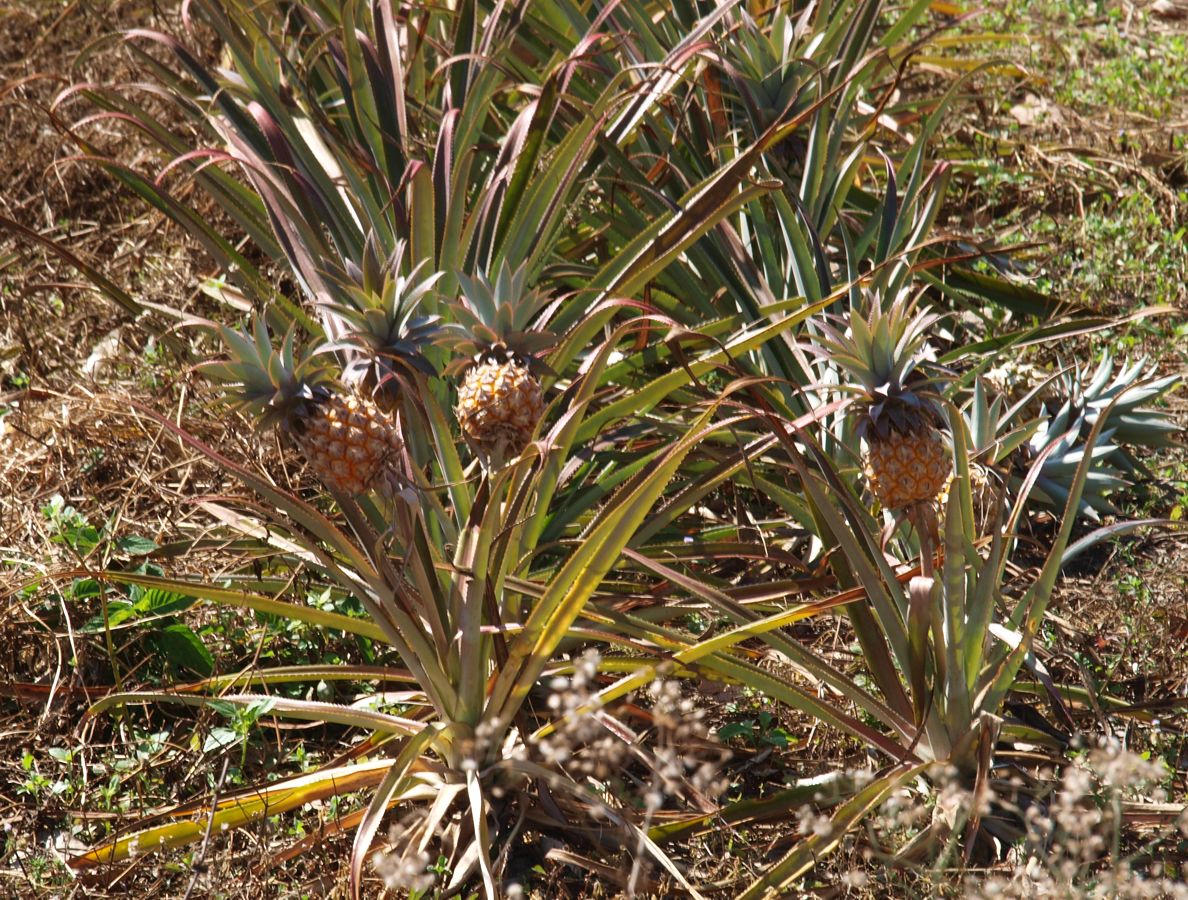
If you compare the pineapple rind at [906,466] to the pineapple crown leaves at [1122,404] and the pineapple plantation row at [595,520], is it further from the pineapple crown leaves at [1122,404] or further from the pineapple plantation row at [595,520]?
the pineapple crown leaves at [1122,404]

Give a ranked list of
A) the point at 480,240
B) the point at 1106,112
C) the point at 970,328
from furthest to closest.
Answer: the point at 1106,112 < the point at 970,328 < the point at 480,240

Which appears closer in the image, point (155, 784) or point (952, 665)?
point (952, 665)

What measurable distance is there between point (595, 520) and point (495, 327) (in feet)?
1.08

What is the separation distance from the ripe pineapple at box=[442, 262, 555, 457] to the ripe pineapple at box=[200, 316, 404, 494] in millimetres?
157

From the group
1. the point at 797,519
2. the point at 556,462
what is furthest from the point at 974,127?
the point at 556,462

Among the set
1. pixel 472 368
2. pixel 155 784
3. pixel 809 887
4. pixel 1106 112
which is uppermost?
pixel 472 368

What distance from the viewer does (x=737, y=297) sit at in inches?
89.8

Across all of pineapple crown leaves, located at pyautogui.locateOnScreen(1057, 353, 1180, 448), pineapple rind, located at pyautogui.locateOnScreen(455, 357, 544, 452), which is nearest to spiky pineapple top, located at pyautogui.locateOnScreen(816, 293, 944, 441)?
pineapple rind, located at pyautogui.locateOnScreen(455, 357, 544, 452)

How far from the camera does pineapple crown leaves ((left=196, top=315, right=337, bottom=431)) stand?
54.4 inches

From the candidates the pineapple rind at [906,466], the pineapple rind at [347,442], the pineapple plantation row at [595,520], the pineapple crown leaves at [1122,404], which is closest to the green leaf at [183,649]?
the pineapple plantation row at [595,520]

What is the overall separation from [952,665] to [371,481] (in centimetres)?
84

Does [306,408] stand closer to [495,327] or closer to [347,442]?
[347,442]

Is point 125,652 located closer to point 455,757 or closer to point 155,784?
point 155,784

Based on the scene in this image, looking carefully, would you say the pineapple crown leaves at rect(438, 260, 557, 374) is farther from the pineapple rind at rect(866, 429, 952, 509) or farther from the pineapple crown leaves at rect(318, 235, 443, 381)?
the pineapple rind at rect(866, 429, 952, 509)
